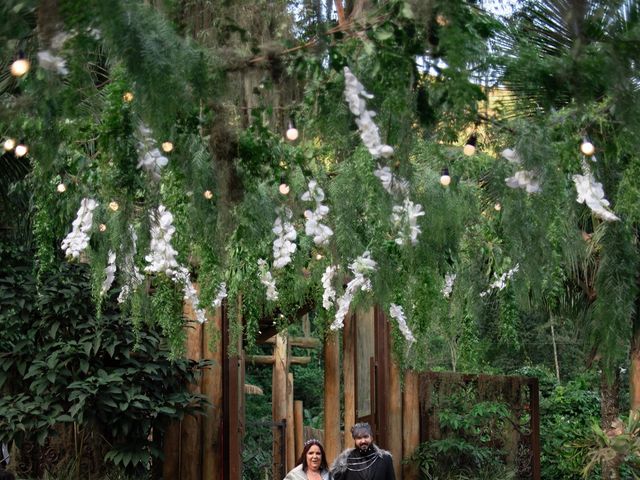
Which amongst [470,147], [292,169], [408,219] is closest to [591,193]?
[470,147]

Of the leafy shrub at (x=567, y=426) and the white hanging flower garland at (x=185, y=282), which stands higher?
the white hanging flower garland at (x=185, y=282)

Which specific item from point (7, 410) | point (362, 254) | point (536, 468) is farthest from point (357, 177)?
point (536, 468)

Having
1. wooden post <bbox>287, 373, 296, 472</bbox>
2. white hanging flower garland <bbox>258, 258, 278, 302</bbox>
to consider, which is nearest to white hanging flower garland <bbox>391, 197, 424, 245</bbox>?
white hanging flower garland <bbox>258, 258, 278, 302</bbox>

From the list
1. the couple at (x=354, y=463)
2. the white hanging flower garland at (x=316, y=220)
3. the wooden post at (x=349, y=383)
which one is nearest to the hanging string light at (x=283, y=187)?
the white hanging flower garland at (x=316, y=220)

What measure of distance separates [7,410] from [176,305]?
164cm

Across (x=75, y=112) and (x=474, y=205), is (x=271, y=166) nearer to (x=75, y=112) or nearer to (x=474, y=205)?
(x=75, y=112)

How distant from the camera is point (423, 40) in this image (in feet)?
11.6

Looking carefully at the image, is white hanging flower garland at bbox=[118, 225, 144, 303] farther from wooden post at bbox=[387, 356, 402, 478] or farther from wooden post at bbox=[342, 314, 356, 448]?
wooden post at bbox=[387, 356, 402, 478]

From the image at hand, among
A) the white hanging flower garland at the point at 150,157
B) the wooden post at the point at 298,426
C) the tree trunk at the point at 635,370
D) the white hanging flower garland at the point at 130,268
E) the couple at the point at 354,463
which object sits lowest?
the couple at the point at 354,463

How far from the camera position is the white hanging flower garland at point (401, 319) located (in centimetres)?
647

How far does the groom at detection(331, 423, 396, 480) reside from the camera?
6262 mm

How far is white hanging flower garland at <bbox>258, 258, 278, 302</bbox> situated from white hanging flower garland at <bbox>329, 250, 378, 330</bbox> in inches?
14.6

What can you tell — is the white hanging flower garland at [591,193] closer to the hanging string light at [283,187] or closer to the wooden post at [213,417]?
the hanging string light at [283,187]

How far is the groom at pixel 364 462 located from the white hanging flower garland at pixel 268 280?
0.87 metres
